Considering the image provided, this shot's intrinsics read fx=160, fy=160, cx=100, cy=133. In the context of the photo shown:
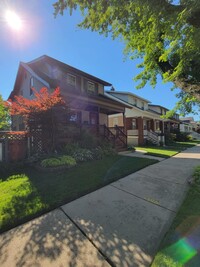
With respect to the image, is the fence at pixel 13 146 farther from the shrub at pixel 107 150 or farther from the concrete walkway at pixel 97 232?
the concrete walkway at pixel 97 232

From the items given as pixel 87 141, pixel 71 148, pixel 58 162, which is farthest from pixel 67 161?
pixel 87 141

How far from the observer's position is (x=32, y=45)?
8.38 m

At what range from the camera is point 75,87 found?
1323cm

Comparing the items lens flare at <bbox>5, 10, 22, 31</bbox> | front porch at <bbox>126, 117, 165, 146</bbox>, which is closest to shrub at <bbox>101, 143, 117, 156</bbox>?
lens flare at <bbox>5, 10, 22, 31</bbox>

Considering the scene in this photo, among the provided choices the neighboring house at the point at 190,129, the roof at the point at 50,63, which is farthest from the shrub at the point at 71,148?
the neighboring house at the point at 190,129

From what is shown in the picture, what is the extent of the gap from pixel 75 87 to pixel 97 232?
1199cm

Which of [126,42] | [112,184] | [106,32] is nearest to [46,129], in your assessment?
[112,184]

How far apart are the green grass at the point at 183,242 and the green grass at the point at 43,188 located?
2296 mm

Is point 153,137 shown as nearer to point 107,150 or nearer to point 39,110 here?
point 107,150

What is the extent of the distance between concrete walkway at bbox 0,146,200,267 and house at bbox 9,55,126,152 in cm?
593

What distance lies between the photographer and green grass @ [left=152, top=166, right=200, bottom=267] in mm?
2154

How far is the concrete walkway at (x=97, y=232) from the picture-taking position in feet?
7.30

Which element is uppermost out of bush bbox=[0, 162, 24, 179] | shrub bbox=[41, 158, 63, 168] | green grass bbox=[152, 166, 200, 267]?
shrub bbox=[41, 158, 63, 168]

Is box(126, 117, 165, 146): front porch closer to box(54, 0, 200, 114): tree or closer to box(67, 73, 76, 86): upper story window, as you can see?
box(67, 73, 76, 86): upper story window
